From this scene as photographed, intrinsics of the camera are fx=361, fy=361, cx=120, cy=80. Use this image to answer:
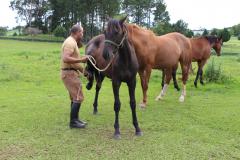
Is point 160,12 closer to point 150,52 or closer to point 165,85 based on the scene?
point 165,85

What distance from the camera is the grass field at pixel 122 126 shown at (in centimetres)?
546

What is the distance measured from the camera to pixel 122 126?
695cm

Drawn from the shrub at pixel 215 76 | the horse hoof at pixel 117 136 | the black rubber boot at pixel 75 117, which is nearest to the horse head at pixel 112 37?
the horse hoof at pixel 117 136

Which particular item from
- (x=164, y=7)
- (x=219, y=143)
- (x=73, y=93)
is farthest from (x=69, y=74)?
(x=164, y=7)

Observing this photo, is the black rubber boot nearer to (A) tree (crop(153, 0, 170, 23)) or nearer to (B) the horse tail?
(B) the horse tail

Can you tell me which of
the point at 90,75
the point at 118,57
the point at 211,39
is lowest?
the point at 90,75

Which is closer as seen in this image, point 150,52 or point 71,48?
point 71,48

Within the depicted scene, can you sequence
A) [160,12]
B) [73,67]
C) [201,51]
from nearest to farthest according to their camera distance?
[73,67] → [201,51] → [160,12]

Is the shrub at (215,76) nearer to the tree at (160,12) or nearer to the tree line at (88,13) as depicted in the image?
the tree line at (88,13)

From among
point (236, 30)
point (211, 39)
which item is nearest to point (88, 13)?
point (236, 30)

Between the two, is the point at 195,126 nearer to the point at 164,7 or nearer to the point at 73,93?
the point at 73,93

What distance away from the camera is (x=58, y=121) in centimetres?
737

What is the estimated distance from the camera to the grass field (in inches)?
215

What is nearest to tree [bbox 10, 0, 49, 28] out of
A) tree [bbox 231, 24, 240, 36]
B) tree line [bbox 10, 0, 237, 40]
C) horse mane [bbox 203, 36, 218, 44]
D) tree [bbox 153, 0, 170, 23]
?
tree line [bbox 10, 0, 237, 40]
